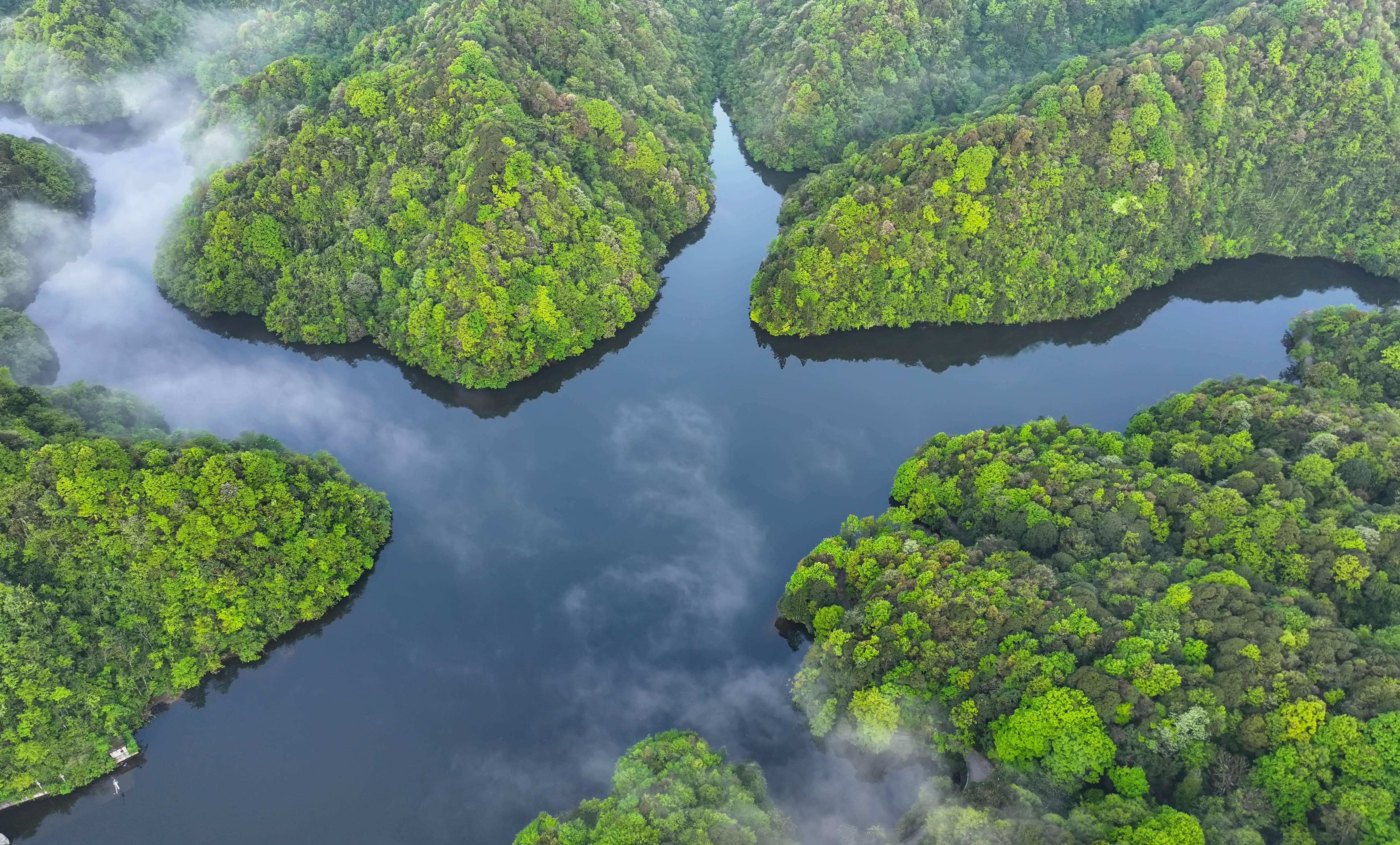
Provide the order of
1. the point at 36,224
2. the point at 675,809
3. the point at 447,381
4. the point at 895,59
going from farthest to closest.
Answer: the point at 895,59 < the point at 36,224 < the point at 447,381 < the point at 675,809

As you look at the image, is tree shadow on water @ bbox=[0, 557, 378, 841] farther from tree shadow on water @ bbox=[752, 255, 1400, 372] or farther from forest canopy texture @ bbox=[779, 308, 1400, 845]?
tree shadow on water @ bbox=[752, 255, 1400, 372]

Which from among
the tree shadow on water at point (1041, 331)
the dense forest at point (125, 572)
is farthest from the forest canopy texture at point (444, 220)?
the dense forest at point (125, 572)

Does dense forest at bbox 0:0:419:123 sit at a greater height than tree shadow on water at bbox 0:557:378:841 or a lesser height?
greater

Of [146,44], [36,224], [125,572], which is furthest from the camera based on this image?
[146,44]

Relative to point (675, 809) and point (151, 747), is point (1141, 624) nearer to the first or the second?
point (675, 809)

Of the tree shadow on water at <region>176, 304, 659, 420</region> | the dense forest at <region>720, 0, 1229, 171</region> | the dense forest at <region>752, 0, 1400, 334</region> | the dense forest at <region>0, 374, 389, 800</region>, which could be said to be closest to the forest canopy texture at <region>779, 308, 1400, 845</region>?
the dense forest at <region>752, 0, 1400, 334</region>

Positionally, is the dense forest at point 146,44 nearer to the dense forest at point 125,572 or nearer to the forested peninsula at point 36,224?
the forested peninsula at point 36,224

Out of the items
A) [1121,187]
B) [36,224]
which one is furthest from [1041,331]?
[36,224]

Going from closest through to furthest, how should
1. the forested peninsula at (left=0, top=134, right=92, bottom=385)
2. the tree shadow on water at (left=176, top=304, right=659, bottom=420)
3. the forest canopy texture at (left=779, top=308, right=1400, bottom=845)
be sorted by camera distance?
the forest canopy texture at (left=779, top=308, right=1400, bottom=845)
the tree shadow on water at (left=176, top=304, right=659, bottom=420)
the forested peninsula at (left=0, top=134, right=92, bottom=385)
